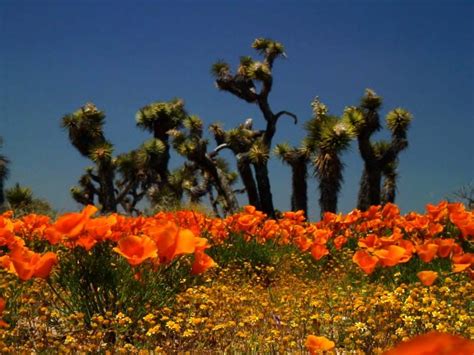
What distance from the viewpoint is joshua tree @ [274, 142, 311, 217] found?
90.9 feet

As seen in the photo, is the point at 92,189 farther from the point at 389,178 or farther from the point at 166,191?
the point at 389,178

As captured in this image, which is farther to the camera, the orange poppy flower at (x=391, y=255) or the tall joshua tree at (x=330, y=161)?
the tall joshua tree at (x=330, y=161)

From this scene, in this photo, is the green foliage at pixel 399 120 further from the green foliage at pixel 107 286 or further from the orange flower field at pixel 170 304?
the green foliage at pixel 107 286

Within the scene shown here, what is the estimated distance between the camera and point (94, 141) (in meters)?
35.3

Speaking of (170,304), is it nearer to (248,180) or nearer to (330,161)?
(330,161)

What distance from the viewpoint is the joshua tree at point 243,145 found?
93.6 ft

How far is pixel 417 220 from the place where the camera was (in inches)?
291

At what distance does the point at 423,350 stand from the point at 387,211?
8.79 m

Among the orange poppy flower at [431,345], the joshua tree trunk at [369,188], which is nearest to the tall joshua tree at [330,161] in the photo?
the joshua tree trunk at [369,188]

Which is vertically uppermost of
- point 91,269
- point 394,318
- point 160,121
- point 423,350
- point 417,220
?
point 160,121

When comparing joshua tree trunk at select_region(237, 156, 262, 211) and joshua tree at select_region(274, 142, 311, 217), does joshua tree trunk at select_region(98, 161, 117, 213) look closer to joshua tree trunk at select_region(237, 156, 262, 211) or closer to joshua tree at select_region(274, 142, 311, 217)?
joshua tree trunk at select_region(237, 156, 262, 211)

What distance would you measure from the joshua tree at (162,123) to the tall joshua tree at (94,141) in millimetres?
2807

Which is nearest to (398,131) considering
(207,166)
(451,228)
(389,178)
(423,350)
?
(389,178)

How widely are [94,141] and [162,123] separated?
4.62m
